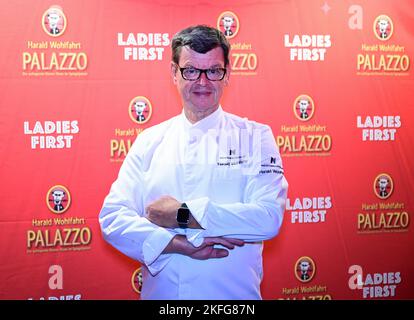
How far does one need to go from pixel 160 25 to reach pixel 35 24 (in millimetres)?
688

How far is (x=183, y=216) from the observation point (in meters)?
1.80

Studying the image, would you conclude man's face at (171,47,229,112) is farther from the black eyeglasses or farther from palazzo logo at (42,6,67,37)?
palazzo logo at (42,6,67,37)

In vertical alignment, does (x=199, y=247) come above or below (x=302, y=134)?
below

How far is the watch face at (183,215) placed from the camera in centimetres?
179

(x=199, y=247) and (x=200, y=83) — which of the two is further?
(x=200, y=83)

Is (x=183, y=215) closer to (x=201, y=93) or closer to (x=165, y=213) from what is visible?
(x=165, y=213)

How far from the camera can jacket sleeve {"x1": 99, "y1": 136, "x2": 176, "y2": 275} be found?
179cm

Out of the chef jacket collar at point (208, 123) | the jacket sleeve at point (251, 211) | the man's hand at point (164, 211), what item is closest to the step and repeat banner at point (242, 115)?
the chef jacket collar at point (208, 123)

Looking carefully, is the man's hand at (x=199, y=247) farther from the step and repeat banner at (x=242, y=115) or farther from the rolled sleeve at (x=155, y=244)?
the step and repeat banner at (x=242, y=115)

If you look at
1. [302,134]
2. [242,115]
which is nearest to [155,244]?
[242,115]

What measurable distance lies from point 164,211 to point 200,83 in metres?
0.51

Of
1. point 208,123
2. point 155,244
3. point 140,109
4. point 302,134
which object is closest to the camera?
point 155,244

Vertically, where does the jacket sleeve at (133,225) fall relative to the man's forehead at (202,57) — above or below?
below
